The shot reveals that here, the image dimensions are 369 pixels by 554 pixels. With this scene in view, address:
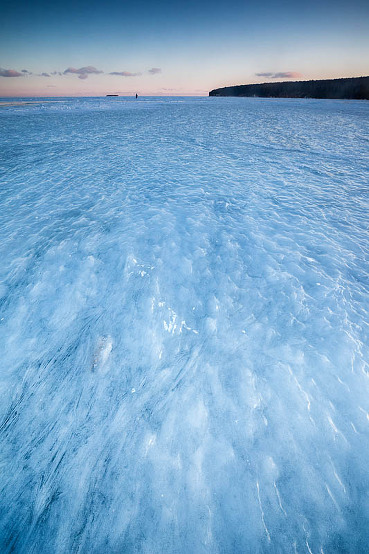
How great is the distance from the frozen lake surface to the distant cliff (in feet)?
419

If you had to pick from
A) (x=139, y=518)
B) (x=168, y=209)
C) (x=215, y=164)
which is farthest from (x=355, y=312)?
(x=215, y=164)

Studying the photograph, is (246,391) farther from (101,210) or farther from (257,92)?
(257,92)

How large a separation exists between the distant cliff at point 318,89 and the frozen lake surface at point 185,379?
127831 mm

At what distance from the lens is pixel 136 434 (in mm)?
2982

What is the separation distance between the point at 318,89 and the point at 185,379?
162213 millimetres

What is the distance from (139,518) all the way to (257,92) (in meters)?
200

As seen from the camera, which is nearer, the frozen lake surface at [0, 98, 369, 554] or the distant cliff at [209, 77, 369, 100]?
the frozen lake surface at [0, 98, 369, 554]

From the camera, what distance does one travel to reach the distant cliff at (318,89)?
98.2 meters

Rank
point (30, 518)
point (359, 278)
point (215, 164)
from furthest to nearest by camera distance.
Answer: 1. point (215, 164)
2. point (359, 278)
3. point (30, 518)

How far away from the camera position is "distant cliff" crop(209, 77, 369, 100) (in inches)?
3866

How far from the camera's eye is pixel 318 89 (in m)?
117

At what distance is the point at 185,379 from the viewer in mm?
3537

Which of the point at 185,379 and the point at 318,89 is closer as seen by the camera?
the point at 185,379

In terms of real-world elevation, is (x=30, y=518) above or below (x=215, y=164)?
below
